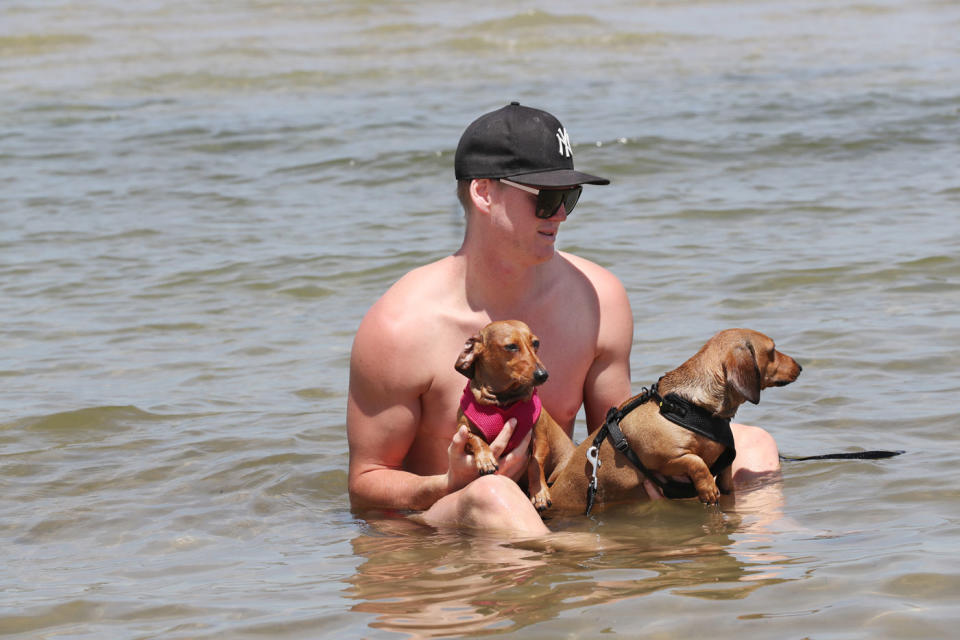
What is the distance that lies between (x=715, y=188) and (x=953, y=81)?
583 centimetres

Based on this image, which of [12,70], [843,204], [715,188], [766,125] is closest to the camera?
[843,204]

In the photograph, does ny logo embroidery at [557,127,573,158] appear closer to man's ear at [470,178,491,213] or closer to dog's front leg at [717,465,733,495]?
man's ear at [470,178,491,213]

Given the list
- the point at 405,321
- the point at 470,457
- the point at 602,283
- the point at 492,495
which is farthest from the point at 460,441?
the point at 602,283

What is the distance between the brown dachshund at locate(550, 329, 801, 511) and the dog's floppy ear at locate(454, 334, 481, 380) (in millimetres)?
542

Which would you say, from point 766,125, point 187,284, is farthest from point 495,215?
point 766,125

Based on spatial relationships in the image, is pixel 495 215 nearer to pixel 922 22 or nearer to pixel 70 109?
pixel 70 109

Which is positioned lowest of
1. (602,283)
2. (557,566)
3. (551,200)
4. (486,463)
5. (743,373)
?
(557,566)

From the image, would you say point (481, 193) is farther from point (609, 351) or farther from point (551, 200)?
point (609, 351)

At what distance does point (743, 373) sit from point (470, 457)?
1.00 m

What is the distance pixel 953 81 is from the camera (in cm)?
1512

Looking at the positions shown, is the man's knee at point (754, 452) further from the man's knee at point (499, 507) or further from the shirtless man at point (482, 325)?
the man's knee at point (499, 507)

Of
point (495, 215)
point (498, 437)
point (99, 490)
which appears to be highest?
point (495, 215)

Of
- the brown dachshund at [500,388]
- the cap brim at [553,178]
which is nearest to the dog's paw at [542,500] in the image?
the brown dachshund at [500,388]

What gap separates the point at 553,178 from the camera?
13.9 ft
